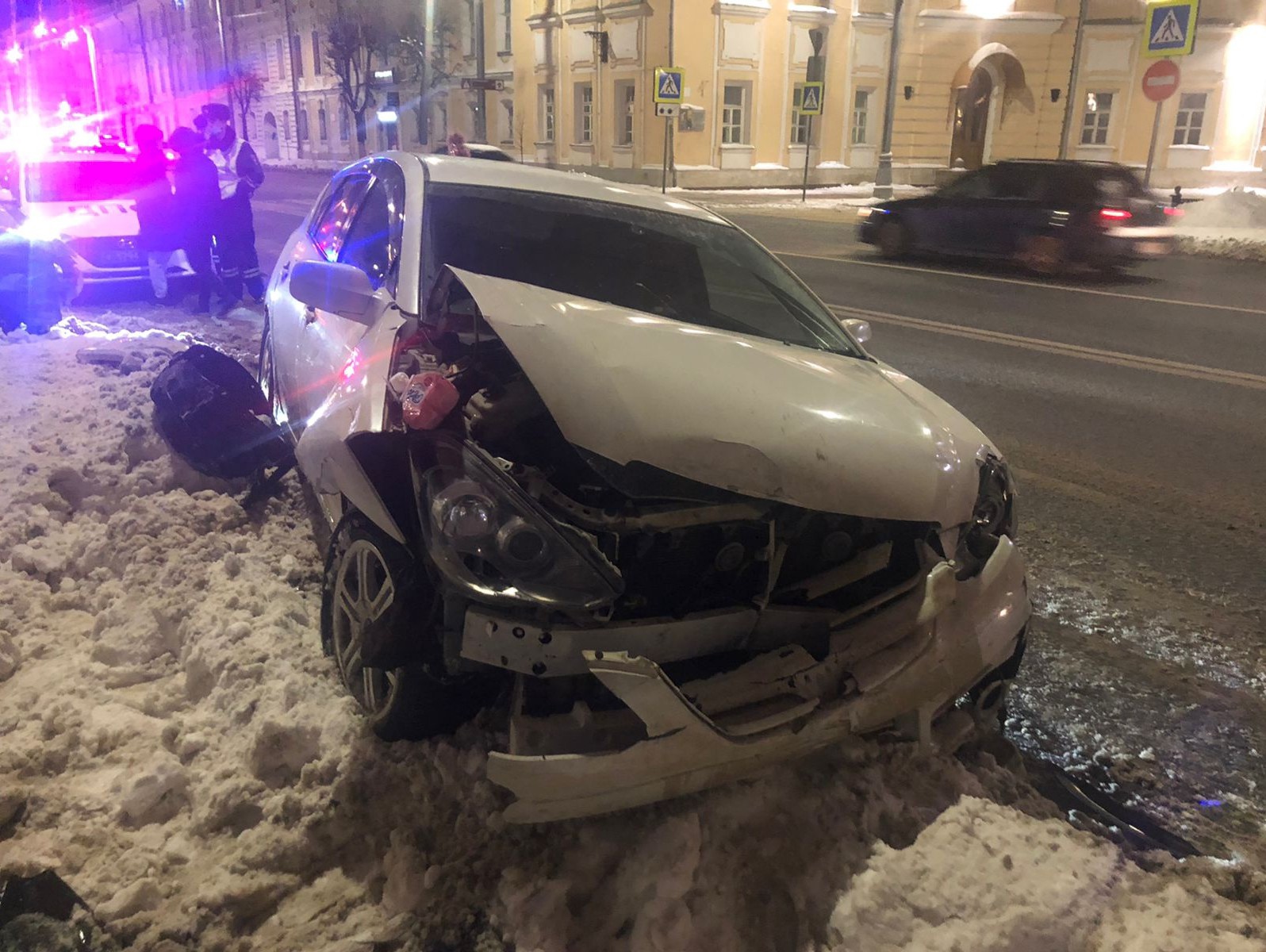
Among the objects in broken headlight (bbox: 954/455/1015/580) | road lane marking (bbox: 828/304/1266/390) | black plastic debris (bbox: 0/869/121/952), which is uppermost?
broken headlight (bbox: 954/455/1015/580)

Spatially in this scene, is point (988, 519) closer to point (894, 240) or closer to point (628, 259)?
point (628, 259)

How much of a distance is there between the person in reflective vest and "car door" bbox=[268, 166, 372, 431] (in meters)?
4.00

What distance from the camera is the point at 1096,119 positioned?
32.4m

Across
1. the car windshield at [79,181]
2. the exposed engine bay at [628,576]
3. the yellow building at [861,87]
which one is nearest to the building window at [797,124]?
the yellow building at [861,87]

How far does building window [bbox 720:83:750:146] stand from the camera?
31.4 metres

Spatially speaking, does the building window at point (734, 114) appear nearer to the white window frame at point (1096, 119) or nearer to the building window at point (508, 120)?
the building window at point (508, 120)

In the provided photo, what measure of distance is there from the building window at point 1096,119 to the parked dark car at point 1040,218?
845 inches

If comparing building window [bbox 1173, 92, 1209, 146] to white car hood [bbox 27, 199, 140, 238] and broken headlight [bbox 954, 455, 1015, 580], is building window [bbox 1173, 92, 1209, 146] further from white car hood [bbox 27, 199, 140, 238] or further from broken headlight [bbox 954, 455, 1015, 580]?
broken headlight [bbox 954, 455, 1015, 580]

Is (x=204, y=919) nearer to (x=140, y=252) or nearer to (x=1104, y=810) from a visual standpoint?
(x=1104, y=810)

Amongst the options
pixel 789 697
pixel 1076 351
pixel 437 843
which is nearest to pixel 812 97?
pixel 1076 351

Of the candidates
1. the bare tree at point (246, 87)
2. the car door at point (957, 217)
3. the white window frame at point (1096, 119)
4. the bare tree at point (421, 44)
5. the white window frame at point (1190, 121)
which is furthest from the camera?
the bare tree at point (246, 87)

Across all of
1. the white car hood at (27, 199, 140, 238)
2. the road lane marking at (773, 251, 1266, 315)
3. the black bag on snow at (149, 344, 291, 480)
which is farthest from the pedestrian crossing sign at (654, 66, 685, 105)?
the black bag on snow at (149, 344, 291, 480)

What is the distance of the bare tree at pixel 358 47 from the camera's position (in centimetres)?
4306

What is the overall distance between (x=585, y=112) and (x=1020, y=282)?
24.9m
